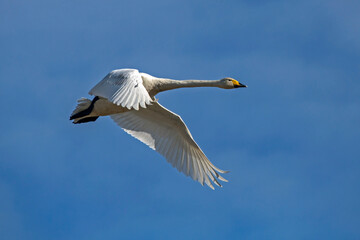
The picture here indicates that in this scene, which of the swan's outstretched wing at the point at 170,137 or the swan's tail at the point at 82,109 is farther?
the swan's outstretched wing at the point at 170,137

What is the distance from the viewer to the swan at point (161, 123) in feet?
55.9

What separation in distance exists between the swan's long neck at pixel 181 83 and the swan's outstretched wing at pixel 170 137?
99 cm

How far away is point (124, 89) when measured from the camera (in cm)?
1530

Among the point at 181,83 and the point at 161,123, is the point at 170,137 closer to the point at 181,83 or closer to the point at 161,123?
the point at 161,123

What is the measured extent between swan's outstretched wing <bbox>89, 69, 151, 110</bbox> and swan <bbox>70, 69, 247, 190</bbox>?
156mm

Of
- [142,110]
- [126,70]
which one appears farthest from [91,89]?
[142,110]

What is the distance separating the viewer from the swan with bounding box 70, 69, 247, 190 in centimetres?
1703

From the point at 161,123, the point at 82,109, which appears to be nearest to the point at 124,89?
the point at 82,109

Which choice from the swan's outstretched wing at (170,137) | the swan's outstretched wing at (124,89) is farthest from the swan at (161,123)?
the swan's outstretched wing at (124,89)

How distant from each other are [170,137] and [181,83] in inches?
70.2

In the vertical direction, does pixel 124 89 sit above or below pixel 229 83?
below

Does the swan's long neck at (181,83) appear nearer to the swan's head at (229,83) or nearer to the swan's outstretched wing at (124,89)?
the swan's head at (229,83)

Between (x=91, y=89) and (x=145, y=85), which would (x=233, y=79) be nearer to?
(x=145, y=85)

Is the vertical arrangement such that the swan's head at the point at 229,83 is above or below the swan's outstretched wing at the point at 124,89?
above
